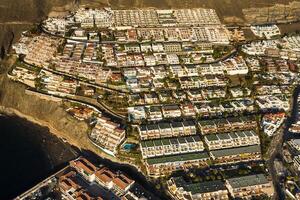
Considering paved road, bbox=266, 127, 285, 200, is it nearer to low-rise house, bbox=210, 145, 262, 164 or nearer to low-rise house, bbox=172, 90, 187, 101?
low-rise house, bbox=210, 145, 262, 164

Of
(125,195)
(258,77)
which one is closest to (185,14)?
(258,77)

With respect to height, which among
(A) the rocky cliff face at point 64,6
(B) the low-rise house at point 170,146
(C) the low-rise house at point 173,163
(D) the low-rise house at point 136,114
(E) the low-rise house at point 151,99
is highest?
(A) the rocky cliff face at point 64,6

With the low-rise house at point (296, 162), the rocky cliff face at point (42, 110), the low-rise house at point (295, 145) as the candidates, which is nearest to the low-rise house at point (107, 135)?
the rocky cliff face at point (42, 110)

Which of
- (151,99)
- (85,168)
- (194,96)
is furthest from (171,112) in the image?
(85,168)

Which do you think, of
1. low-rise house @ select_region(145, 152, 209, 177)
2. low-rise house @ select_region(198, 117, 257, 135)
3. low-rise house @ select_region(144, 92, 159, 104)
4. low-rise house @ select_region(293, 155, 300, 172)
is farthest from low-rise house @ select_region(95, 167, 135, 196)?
low-rise house @ select_region(293, 155, 300, 172)

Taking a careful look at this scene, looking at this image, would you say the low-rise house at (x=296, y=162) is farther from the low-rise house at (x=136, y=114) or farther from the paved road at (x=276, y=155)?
the low-rise house at (x=136, y=114)

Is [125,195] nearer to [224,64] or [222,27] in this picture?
[224,64]
